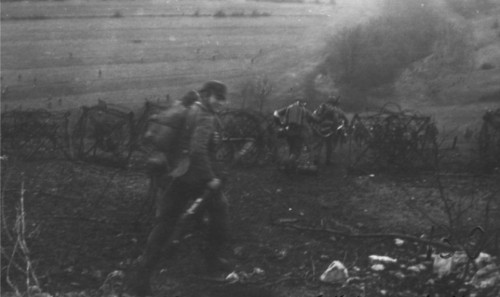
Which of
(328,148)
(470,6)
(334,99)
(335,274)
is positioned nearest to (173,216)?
(335,274)

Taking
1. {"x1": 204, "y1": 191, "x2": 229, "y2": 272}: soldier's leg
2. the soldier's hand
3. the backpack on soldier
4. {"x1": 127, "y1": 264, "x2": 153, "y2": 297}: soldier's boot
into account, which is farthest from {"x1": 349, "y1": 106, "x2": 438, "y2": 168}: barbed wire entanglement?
{"x1": 127, "y1": 264, "x2": 153, "y2": 297}: soldier's boot

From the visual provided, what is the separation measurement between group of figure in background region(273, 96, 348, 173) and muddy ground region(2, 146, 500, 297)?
809 millimetres

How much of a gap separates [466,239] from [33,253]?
3.29 m

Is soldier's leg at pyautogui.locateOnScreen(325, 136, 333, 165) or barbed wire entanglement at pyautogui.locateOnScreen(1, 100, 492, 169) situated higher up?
barbed wire entanglement at pyautogui.locateOnScreen(1, 100, 492, 169)

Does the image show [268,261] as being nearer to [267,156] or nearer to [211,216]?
[211,216]

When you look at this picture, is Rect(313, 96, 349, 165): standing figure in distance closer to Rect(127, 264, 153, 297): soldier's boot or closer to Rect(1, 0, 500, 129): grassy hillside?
Rect(1, 0, 500, 129): grassy hillside

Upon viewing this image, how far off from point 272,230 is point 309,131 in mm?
3383

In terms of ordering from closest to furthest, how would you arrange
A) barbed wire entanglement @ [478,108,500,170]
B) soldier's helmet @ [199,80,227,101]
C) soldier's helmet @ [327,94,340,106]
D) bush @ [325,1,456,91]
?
1. soldier's helmet @ [199,80,227,101]
2. barbed wire entanglement @ [478,108,500,170]
3. bush @ [325,1,456,91]
4. soldier's helmet @ [327,94,340,106]

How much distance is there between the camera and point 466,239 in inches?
211

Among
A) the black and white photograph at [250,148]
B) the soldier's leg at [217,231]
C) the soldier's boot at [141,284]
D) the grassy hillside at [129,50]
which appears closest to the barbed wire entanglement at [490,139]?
the black and white photograph at [250,148]

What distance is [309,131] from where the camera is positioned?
9180mm

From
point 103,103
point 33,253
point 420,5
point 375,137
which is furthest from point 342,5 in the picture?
point 33,253

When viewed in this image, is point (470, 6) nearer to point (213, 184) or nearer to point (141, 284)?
point (213, 184)

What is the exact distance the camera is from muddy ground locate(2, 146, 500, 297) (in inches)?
204
